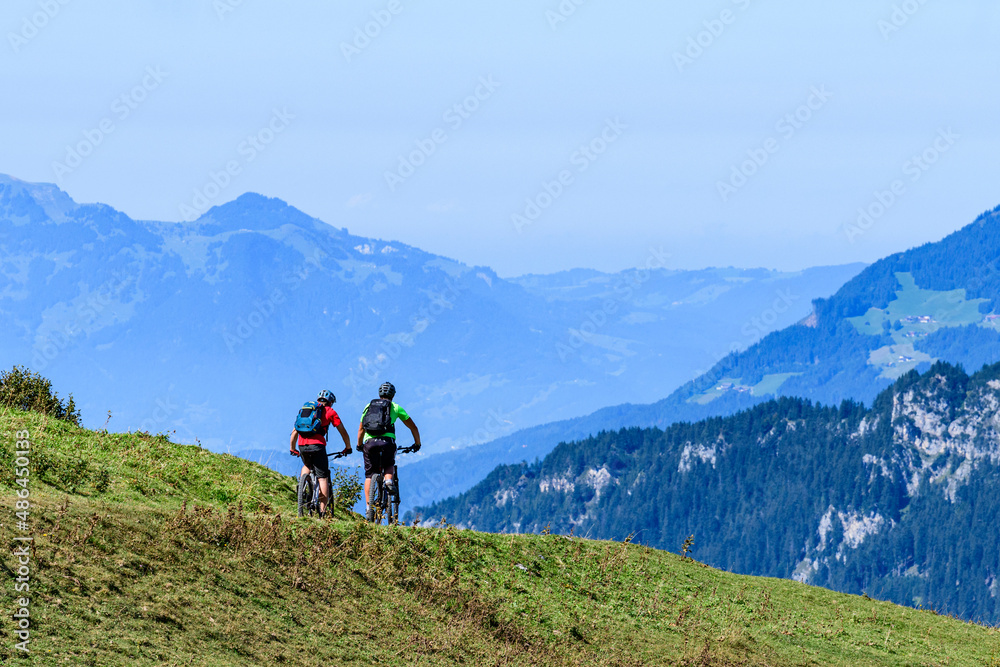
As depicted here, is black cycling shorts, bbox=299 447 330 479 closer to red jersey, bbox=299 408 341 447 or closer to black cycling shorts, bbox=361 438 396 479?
red jersey, bbox=299 408 341 447

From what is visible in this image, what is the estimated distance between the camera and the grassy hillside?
1516 cm

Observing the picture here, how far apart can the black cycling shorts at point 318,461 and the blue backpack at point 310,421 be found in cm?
34

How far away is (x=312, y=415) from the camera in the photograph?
69.7 ft

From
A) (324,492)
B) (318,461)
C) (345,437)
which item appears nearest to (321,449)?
(318,461)

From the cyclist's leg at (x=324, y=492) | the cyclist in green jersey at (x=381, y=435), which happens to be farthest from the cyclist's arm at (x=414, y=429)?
the cyclist's leg at (x=324, y=492)

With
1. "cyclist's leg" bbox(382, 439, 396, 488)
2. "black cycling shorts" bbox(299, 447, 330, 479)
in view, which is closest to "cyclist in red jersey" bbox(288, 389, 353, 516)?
"black cycling shorts" bbox(299, 447, 330, 479)

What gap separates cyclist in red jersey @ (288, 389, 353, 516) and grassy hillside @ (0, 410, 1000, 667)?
2.75 feet

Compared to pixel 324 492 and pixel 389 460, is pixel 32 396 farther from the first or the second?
pixel 389 460

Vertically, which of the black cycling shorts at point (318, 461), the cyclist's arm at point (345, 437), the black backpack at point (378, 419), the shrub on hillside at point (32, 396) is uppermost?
the shrub on hillside at point (32, 396)

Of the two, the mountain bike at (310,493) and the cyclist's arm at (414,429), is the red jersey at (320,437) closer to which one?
the mountain bike at (310,493)

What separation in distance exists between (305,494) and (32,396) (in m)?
11.3

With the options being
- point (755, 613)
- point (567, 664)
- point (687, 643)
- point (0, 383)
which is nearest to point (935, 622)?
point (755, 613)

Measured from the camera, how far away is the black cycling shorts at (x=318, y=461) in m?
21.3

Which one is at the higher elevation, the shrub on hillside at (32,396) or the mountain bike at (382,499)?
the shrub on hillside at (32,396)
